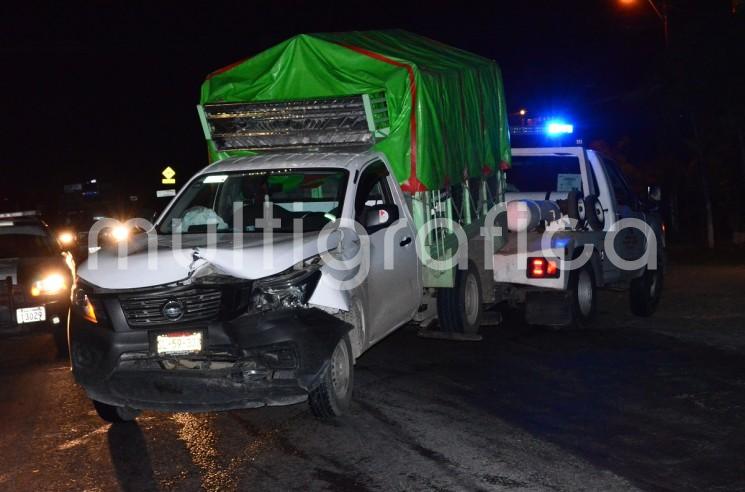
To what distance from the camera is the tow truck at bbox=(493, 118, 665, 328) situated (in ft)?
35.0

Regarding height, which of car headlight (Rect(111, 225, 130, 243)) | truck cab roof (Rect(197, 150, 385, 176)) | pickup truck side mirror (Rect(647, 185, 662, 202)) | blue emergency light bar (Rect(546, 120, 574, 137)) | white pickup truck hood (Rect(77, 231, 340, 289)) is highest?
blue emergency light bar (Rect(546, 120, 574, 137))

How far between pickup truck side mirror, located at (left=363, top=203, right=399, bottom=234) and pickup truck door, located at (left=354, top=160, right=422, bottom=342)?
55 millimetres

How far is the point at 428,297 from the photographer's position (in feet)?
32.6

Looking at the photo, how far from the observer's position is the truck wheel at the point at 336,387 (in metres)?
6.92

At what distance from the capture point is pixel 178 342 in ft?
21.2

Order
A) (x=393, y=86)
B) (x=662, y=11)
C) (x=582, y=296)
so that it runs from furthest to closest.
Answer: (x=662, y=11)
(x=582, y=296)
(x=393, y=86)

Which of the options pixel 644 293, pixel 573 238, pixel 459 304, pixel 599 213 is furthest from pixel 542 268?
pixel 644 293

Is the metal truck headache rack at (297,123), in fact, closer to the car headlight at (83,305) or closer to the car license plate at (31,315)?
the car license plate at (31,315)

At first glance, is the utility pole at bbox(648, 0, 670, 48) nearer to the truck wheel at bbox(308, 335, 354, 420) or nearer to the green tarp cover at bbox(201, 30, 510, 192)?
the green tarp cover at bbox(201, 30, 510, 192)

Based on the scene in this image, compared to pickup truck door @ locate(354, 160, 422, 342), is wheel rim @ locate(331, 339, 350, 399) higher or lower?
lower

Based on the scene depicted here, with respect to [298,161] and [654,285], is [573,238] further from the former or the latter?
[298,161]

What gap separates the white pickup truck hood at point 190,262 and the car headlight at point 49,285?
3685 mm

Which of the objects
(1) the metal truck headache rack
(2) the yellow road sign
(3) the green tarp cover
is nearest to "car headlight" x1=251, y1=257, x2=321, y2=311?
(3) the green tarp cover

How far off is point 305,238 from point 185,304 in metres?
1.04
